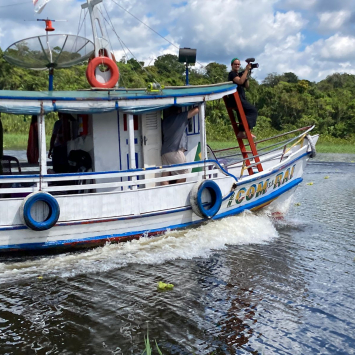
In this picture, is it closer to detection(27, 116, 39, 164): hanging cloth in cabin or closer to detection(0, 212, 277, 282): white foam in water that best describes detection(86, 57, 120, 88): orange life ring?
detection(27, 116, 39, 164): hanging cloth in cabin

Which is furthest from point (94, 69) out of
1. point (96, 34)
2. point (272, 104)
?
point (272, 104)

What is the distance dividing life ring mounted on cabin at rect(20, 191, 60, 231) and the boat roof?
1183 millimetres

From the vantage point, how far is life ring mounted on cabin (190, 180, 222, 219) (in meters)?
7.75

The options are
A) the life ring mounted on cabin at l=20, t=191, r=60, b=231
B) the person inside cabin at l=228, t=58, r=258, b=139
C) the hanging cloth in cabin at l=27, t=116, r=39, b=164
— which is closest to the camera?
the life ring mounted on cabin at l=20, t=191, r=60, b=231

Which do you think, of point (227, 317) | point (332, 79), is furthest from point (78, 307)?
point (332, 79)

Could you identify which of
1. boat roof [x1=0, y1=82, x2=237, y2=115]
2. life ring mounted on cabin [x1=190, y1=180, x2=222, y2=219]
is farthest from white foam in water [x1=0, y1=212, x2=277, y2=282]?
boat roof [x1=0, y1=82, x2=237, y2=115]

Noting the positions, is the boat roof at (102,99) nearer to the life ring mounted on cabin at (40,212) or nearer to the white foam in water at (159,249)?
the life ring mounted on cabin at (40,212)

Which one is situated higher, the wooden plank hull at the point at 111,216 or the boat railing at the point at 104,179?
the boat railing at the point at 104,179

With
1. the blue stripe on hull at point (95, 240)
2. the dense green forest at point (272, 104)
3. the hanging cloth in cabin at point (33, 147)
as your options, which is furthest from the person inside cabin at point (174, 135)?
the dense green forest at point (272, 104)

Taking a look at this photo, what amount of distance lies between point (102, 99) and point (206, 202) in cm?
241

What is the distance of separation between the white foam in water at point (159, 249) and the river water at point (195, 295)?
2 centimetres

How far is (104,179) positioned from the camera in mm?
7613

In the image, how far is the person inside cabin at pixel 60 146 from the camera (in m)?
8.19

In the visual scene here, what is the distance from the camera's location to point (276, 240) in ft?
27.7
